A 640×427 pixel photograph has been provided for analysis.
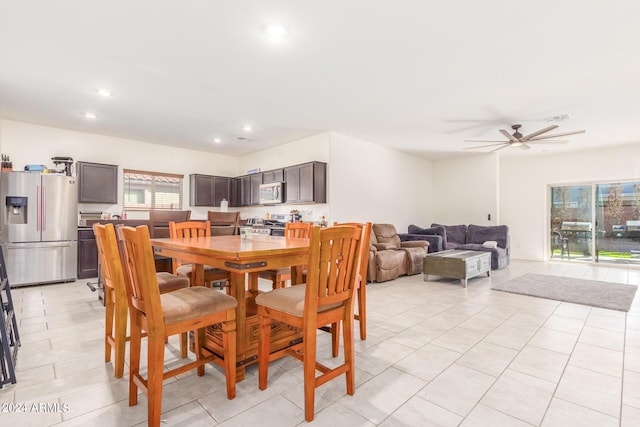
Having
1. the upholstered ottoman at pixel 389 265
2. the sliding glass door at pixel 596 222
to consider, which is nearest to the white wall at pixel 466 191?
the sliding glass door at pixel 596 222

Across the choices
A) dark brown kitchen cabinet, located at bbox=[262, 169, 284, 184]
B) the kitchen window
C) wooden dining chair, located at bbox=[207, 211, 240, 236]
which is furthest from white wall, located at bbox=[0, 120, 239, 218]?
wooden dining chair, located at bbox=[207, 211, 240, 236]

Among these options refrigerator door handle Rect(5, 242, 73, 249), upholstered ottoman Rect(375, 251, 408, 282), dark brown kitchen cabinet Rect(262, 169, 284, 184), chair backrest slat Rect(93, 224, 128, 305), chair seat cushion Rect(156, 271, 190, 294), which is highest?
dark brown kitchen cabinet Rect(262, 169, 284, 184)

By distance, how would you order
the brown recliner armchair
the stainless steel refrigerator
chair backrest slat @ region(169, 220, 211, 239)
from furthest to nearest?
the brown recliner armchair
the stainless steel refrigerator
chair backrest slat @ region(169, 220, 211, 239)

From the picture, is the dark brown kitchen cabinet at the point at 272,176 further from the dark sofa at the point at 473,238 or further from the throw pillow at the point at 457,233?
the throw pillow at the point at 457,233

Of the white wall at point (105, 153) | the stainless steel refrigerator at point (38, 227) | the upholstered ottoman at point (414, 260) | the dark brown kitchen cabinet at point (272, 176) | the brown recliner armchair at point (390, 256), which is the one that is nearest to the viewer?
the stainless steel refrigerator at point (38, 227)

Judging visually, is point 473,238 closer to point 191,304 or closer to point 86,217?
point 191,304

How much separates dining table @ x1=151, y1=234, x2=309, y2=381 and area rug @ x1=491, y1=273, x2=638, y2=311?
382 cm

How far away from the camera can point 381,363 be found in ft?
7.70

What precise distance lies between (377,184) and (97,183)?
550 centimetres

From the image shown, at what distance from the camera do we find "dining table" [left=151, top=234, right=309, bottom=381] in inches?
69.9

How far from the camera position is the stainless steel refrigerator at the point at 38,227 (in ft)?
15.5

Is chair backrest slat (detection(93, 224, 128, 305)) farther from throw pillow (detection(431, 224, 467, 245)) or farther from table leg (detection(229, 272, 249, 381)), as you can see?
throw pillow (detection(431, 224, 467, 245))

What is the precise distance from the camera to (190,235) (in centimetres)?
358

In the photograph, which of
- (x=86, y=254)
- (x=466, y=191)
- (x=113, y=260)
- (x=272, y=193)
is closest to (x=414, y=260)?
(x=272, y=193)
